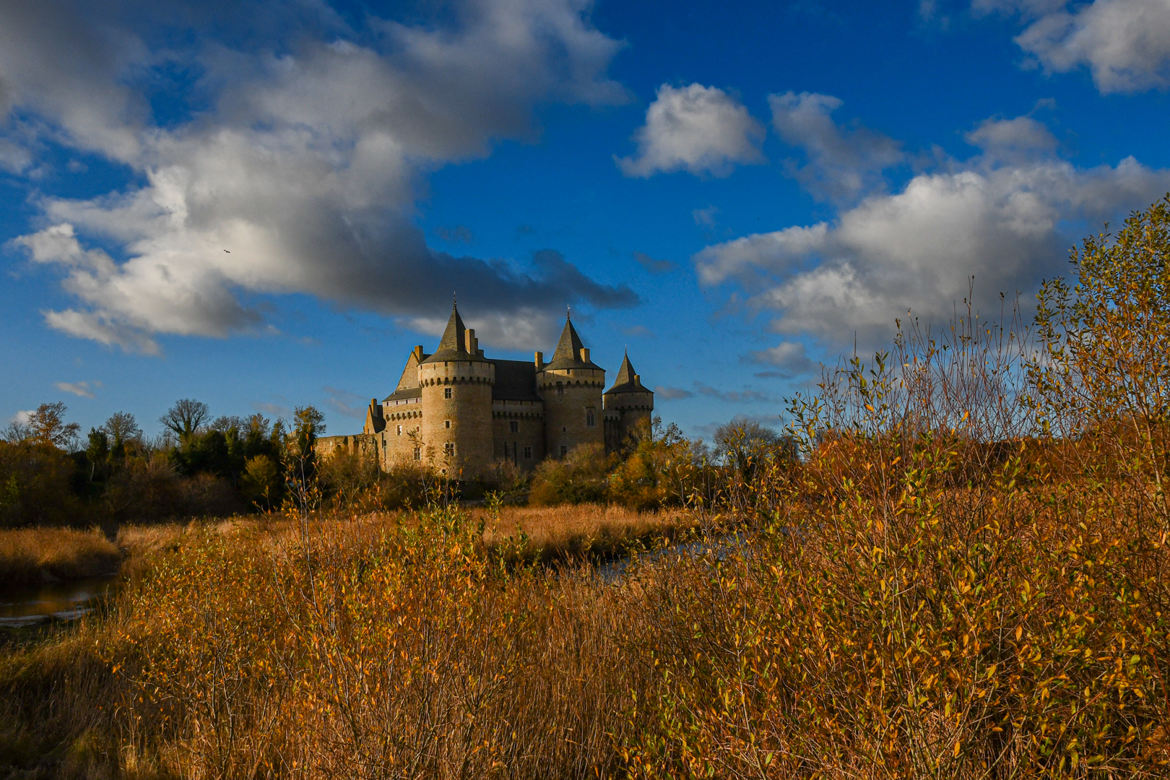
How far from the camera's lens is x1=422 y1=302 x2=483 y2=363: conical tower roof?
4591 centimetres

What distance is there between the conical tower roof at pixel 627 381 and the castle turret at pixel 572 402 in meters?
2.74

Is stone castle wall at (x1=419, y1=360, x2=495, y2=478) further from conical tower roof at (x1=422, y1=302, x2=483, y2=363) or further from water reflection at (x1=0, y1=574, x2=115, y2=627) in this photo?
water reflection at (x1=0, y1=574, x2=115, y2=627)

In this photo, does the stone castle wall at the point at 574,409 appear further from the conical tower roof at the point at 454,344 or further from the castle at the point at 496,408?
the conical tower roof at the point at 454,344

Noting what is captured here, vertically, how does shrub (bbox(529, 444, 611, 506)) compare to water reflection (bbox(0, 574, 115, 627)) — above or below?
above

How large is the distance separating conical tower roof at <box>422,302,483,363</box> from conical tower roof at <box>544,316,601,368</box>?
5.47 m

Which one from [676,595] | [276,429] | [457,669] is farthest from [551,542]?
[276,429]

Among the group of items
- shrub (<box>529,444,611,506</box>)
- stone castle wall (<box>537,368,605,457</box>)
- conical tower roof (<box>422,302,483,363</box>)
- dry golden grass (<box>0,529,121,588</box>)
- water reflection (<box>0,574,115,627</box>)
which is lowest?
water reflection (<box>0,574,115,627</box>)

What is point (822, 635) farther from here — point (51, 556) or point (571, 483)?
point (571, 483)

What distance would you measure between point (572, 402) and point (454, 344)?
8.24m

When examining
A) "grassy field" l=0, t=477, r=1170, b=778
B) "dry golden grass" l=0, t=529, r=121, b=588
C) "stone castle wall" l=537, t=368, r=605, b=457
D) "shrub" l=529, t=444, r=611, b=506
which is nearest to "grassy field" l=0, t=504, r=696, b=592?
"dry golden grass" l=0, t=529, r=121, b=588

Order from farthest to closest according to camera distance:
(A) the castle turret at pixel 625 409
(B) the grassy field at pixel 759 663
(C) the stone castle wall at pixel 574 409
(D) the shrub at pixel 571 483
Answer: (A) the castle turret at pixel 625 409
(C) the stone castle wall at pixel 574 409
(D) the shrub at pixel 571 483
(B) the grassy field at pixel 759 663

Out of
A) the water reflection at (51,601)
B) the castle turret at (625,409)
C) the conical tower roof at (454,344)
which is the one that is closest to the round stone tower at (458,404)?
the conical tower roof at (454,344)

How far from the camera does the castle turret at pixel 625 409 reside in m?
50.1

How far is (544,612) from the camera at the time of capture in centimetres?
686
